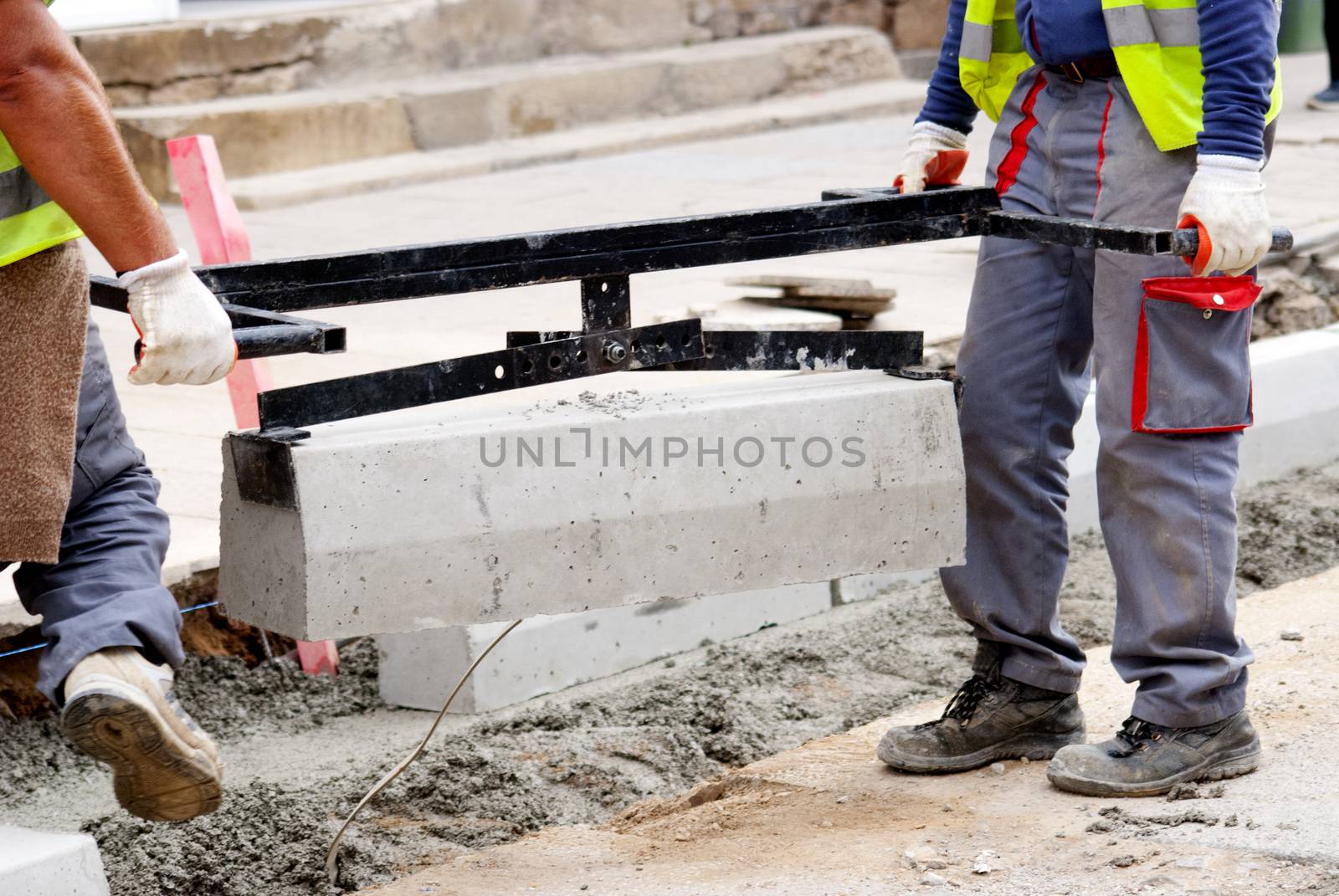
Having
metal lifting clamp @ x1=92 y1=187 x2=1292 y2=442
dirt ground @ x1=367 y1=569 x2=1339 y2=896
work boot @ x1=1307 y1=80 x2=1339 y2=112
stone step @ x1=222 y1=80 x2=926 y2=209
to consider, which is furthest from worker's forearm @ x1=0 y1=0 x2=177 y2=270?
work boot @ x1=1307 y1=80 x2=1339 y2=112

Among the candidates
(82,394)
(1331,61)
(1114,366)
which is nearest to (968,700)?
(1114,366)

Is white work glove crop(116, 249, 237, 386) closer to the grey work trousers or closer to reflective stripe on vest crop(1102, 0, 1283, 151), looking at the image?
the grey work trousers

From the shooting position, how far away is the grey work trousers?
247 cm

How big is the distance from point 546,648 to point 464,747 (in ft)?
1.33

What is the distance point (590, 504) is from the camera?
9.18 feet

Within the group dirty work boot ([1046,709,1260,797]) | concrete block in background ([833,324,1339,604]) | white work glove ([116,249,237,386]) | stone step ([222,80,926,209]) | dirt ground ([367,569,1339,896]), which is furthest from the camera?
stone step ([222,80,926,209])

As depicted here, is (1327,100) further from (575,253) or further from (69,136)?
(69,136)

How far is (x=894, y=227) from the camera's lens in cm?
305

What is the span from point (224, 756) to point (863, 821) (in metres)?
1.46

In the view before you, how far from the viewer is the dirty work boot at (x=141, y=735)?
2385mm

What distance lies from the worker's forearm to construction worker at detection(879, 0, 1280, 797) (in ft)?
5.02

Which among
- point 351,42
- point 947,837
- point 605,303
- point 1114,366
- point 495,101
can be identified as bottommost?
point 947,837

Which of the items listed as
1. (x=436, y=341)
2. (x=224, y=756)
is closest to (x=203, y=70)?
(x=436, y=341)

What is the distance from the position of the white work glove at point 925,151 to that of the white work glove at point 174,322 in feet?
4.65
